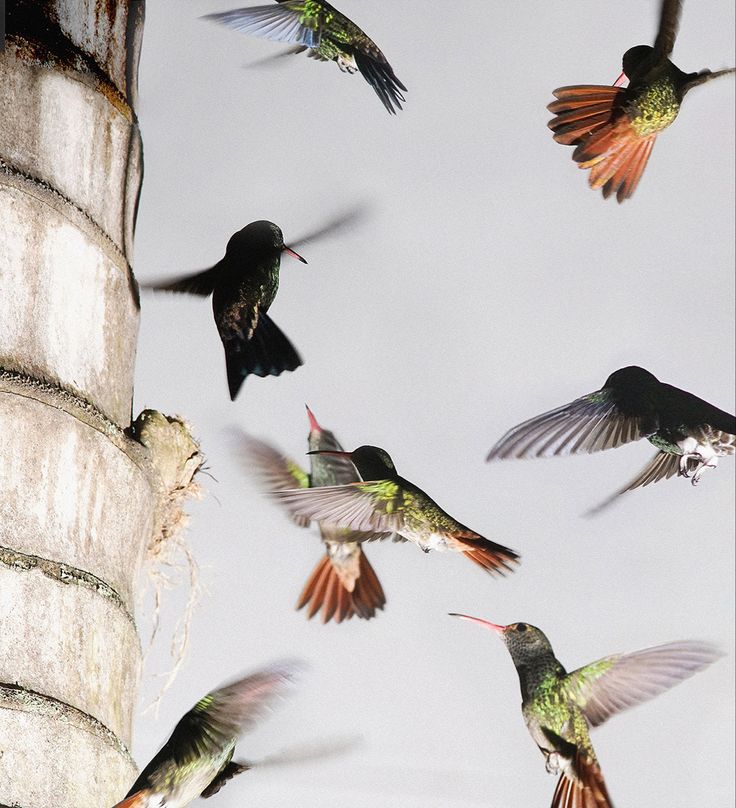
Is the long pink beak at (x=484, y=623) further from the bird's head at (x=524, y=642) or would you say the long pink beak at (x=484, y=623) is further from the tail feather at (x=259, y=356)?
the tail feather at (x=259, y=356)

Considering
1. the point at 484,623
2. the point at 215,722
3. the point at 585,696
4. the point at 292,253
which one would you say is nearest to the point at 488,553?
the point at 484,623

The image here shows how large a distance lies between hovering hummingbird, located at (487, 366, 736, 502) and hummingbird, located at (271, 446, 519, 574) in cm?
11

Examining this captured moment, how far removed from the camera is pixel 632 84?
3.54 feet

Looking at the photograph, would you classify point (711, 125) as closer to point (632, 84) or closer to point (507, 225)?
point (632, 84)

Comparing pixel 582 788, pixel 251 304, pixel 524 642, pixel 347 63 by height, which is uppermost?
pixel 347 63

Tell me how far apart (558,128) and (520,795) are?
69 cm

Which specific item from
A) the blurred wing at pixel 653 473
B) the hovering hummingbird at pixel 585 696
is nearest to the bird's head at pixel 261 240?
the blurred wing at pixel 653 473

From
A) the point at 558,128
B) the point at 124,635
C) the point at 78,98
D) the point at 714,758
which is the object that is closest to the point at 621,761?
the point at 714,758

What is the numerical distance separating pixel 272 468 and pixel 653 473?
412mm

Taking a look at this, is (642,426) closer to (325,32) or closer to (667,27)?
(667,27)

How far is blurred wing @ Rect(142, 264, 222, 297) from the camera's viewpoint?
1.23 m

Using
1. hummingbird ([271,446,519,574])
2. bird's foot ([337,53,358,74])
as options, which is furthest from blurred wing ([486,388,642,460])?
bird's foot ([337,53,358,74])

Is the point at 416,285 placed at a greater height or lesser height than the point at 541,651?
greater

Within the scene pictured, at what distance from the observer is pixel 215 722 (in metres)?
0.98
